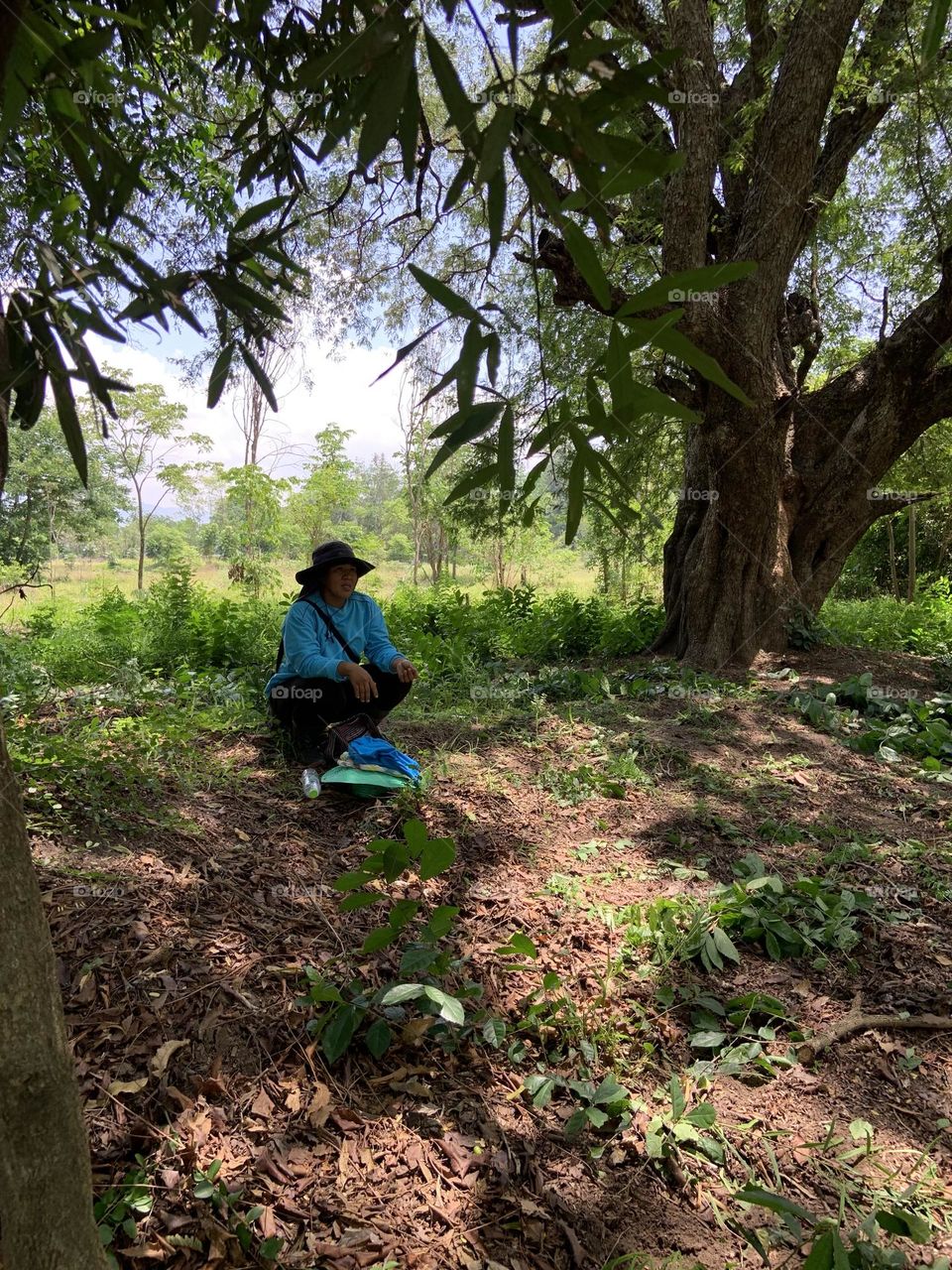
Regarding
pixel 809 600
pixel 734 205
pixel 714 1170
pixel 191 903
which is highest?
pixel 734 205

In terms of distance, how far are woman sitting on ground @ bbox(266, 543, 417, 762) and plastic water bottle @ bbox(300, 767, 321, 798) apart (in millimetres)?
307

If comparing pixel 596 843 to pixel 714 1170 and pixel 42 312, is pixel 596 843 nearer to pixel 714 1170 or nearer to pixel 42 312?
pixel 714 1170

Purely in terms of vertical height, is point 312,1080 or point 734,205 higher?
point 734,205

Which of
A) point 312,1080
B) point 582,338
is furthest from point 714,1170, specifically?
point 582,338

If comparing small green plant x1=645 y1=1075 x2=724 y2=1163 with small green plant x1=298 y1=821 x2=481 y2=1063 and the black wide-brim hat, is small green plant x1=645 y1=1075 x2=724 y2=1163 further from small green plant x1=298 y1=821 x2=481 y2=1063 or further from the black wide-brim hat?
the black wide-brim hat

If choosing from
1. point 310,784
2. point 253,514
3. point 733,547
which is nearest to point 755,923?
point 310,784

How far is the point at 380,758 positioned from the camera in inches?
134

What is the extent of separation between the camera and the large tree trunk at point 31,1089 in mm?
878

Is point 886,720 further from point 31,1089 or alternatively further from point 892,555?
point 892,555

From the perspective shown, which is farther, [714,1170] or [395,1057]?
[395,1057]

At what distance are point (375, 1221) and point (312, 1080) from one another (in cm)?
38

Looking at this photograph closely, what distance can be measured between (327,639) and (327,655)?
0.10 metres

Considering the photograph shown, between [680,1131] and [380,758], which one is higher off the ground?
[380,758]

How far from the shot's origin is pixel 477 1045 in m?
1.90
